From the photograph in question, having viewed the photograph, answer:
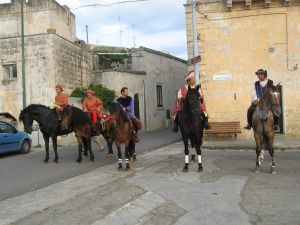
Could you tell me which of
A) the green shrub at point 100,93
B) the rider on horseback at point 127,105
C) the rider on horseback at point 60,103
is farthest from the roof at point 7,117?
the rider on horseback at point 127,105

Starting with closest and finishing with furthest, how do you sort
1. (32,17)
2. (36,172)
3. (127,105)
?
(36,172) → (127,105) → (32,17)

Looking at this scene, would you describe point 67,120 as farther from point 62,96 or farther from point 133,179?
point 133,179

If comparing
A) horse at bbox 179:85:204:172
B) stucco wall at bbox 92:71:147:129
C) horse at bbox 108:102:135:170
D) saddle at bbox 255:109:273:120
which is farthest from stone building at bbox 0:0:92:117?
saddle at bbox 255:109:273:120

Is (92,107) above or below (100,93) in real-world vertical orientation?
below

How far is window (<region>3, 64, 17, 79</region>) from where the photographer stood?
23.3 meters

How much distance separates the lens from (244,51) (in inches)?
782

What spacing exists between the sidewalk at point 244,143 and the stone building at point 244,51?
847 mm

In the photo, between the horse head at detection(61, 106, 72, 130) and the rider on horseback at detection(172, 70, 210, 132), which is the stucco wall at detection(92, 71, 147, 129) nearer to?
the horse head at detection(61, 106, 72, 130)

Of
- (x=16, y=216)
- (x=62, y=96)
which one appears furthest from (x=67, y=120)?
(x=16, y=216)

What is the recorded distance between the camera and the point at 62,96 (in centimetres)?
1419

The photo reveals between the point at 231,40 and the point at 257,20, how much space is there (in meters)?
1.38

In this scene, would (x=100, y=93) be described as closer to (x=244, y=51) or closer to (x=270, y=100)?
(x=244, y=51)

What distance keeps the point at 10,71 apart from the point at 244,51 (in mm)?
11895

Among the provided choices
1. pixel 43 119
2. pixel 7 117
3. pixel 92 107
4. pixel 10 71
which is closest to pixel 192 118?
pixel 92 107
